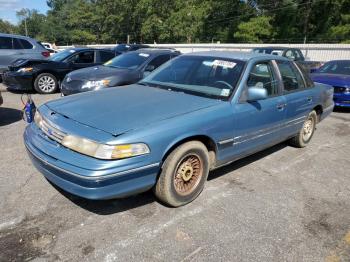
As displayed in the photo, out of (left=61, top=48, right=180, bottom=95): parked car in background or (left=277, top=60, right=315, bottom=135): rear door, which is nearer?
(left=277, top=60, right=315, bottom=135): rear door

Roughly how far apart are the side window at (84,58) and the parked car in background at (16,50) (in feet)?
5.05

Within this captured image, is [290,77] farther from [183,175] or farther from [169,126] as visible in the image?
[169,126]

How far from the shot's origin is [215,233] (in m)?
3.19

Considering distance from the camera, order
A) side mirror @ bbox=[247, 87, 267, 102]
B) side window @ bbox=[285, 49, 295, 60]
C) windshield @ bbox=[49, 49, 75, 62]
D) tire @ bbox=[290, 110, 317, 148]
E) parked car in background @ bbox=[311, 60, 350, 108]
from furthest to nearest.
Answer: side window @ bbox=[285, 49, 295, 60] → windshield @ bbox=[49, 49, 75, 62] → parked car in background @ bbox=[311, 60, 350, 108] → tire @ bbox=[290, 110, 317, 148] → side mirror @ bbox=[247, 87, 267, 102]

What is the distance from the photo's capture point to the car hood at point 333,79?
8.83m

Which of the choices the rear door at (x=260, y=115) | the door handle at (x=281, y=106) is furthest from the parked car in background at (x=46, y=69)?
the door handle at (x=281, y=106)

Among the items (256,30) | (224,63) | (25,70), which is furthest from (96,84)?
(256,30)

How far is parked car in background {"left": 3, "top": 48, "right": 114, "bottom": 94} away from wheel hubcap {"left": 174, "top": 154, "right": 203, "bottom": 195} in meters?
7.68

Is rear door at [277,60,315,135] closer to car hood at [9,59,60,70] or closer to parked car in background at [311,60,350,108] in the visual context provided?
parked car in background at [311,60,350,108]

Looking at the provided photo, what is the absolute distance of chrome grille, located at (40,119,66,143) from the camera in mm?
3186

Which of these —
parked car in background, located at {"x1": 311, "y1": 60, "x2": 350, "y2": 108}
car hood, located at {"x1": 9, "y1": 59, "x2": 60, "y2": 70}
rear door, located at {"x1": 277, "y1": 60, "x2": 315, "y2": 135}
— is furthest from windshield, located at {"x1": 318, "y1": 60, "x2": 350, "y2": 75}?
car hood, located at {"x1": 9, "y1": 59, "x2": 60, "y2": 70}

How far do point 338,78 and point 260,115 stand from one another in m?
6.06

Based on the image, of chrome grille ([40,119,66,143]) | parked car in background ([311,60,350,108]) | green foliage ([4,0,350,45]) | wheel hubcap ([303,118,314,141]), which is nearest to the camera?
chrome grille ([40,119,66,143])

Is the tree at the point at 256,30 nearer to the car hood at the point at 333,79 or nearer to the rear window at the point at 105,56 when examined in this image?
the car hood at the point at 333,79
